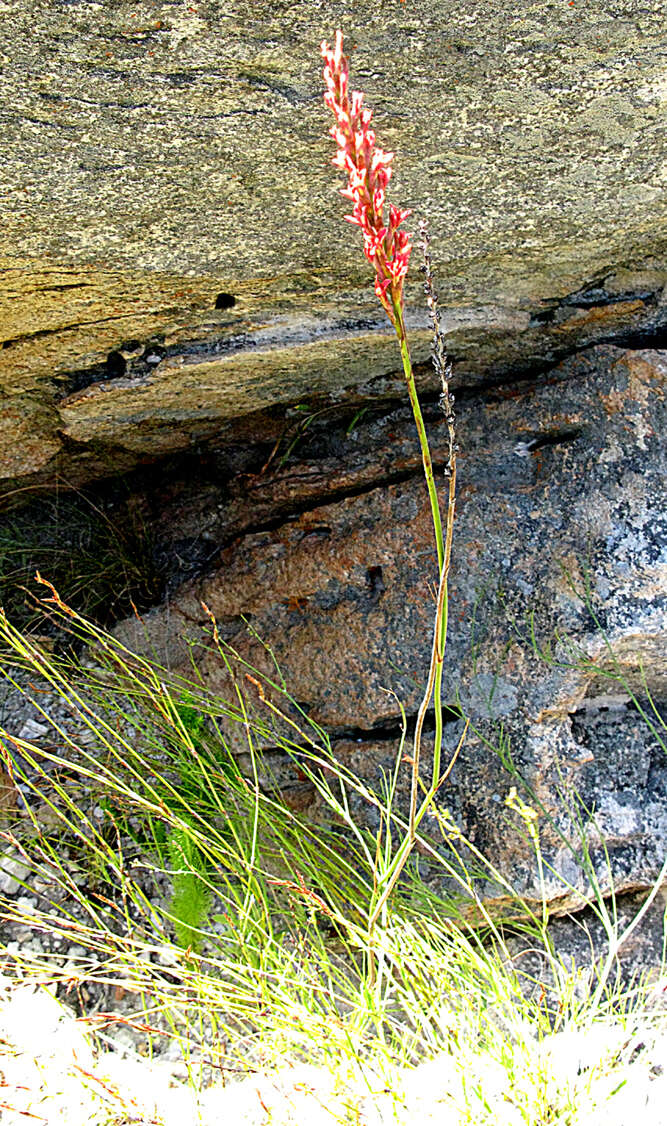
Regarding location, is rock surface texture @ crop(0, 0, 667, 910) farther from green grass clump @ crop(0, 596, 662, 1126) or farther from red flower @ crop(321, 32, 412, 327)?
red flower @ crop(321, 32, 412, 327)

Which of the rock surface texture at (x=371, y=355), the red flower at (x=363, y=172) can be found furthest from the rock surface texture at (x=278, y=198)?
the red flower at (x=363, y=172)

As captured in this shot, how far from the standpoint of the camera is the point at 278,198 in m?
1.81

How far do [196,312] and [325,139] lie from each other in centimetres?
61

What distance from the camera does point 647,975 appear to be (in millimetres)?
2318

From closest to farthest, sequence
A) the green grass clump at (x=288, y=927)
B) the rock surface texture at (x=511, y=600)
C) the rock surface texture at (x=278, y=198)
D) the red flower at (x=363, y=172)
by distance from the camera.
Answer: the red flower at (x=363, y=172)
the rock surface texture at (x=278, y=198)
the green grass clump at (x=288, y=927)
the rock surface texture at (x=511, y=600)

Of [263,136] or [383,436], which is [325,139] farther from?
[383,436]

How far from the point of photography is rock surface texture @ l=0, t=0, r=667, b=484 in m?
1.46

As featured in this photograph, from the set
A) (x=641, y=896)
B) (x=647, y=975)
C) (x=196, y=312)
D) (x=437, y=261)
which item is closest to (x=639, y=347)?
(x=437, y=261)

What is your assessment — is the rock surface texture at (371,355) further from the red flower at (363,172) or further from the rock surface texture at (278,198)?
the red flower at (363,172)

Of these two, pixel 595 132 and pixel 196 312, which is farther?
pixel 196 312

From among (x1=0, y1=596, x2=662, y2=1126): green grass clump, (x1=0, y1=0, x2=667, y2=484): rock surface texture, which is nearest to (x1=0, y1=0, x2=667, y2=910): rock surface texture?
(x1=0, y1=0, x2=667, y2=484): rock surface texture

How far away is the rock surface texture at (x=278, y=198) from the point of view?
1458 millimetres

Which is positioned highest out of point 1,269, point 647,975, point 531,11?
point 531,11

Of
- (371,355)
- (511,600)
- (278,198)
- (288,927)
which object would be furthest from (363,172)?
(288,927)
